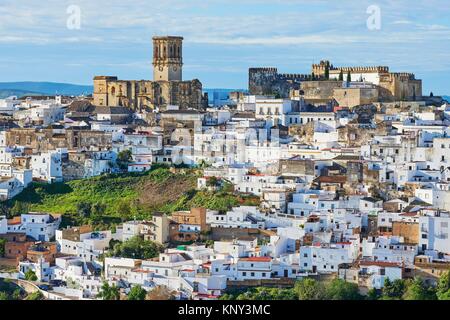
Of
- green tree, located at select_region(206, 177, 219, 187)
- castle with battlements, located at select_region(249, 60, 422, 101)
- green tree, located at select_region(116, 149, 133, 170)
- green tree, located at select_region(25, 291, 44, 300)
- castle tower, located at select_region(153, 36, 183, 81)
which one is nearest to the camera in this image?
green tree, located at select_region(25, 291, 44, 300)

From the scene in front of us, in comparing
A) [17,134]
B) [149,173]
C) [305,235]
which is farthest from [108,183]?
[305,235]

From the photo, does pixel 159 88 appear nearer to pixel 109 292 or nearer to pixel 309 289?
pixel 109 292

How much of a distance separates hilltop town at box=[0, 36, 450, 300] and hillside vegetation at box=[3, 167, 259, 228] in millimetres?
40

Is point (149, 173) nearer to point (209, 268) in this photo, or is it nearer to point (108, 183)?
point (108, 183)

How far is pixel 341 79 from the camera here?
32.2 m

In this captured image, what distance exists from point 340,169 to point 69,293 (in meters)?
6.35

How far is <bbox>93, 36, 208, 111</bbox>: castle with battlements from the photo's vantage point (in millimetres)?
31969

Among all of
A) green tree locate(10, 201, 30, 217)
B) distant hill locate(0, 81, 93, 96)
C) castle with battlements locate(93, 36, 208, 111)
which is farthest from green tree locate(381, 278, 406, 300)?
distant hill locate(0, 81, 93, 96)

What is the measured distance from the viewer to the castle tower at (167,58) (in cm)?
3247

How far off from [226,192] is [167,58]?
8968 millimetres

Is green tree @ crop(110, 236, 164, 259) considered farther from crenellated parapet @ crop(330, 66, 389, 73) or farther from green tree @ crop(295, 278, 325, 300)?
crenellated parapet @ crop(330, 66, 389, 73)

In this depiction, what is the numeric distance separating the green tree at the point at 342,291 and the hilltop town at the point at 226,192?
0.03m
